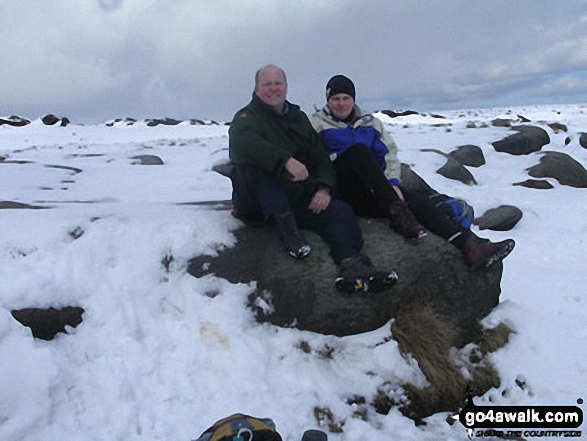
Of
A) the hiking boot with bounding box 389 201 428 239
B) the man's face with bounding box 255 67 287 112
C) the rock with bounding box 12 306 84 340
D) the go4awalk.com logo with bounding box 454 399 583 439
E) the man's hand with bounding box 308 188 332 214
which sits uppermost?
the man's face with bounding box 255 67 287 112

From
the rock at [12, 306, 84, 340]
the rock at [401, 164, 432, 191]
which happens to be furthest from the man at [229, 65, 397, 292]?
the rock at [401, 164, 432, 191]

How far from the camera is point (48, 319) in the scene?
368 centimetres

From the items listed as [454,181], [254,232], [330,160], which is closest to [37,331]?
[254,232]

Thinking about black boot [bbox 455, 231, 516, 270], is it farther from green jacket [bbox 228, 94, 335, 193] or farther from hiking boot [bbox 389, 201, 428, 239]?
green jacket [bbox 228, 94, 335, 193]

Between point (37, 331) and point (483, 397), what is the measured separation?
12.4ft

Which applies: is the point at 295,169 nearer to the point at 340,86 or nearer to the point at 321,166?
the point at 321,166

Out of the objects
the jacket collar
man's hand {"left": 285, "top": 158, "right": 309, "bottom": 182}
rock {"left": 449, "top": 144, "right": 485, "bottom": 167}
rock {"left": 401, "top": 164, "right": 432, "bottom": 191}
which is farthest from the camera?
rock {"left": 449, "top": 144, "right": 485, "bottom": 167}

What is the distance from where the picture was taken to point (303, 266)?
4441mm

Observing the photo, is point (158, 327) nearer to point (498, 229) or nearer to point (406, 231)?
point (406, 231)

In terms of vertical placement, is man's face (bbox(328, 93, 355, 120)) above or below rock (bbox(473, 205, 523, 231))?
above

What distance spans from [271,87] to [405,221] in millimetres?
1877

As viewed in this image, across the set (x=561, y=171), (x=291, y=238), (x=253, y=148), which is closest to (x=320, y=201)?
(x=291, y=238)

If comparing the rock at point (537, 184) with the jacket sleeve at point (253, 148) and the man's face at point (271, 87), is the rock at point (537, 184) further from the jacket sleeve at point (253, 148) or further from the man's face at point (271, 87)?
the jacket sleeve at point (253, 148)

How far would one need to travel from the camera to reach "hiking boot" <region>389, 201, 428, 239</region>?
4.70 meters
